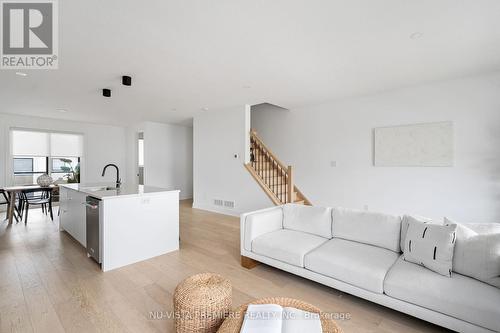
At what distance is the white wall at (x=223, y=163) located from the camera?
17.5 feet

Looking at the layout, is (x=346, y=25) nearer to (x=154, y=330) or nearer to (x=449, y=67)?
(x=449, y=67)

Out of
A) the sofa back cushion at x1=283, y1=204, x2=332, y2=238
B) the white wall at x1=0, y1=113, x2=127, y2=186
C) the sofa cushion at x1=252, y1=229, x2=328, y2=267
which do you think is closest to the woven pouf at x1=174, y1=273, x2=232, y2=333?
the sofa cushion at x1=252, y1=229, x2=328, y2=267

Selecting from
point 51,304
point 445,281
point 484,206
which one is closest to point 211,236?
point 51,304

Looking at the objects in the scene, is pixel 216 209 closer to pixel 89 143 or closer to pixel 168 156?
pixel 168 156

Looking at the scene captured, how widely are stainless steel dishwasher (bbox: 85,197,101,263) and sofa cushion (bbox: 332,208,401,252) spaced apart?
274cm

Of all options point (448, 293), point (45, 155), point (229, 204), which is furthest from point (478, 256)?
point (45, 155)

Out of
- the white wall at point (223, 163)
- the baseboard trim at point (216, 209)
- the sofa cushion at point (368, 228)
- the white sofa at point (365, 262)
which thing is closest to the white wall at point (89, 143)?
the white wall at point (223, 163)

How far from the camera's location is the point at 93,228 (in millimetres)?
2803

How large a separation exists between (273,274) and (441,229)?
1.62 metres

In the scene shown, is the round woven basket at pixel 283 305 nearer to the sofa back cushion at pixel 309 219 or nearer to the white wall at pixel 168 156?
the sofa back cushion at pixel 309 219

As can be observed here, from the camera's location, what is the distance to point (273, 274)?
258 centimetres

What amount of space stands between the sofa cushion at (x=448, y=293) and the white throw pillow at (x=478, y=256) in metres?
0.05

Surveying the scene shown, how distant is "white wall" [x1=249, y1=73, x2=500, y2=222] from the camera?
3.56 meters

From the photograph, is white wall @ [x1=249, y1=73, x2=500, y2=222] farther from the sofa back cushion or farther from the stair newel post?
the sofa back cushion
